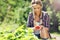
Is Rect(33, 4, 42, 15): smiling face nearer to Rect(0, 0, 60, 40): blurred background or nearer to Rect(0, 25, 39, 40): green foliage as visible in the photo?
Rect(0, 0, 60, 40): blurred background

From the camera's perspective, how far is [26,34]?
7.70ft

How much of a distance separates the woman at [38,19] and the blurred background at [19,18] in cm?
4

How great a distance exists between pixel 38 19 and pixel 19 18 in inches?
9.0

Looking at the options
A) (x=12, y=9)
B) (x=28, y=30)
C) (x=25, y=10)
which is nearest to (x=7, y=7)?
(x=12, y=9)

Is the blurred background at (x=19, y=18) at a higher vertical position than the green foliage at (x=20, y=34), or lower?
higher

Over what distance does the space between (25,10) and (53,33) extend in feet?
1.24

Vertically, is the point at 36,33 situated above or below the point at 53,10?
below

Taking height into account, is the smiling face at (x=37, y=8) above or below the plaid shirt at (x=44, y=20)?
above

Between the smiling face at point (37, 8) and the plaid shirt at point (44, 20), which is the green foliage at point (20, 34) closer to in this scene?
the plaid shirt at point (44, 20)

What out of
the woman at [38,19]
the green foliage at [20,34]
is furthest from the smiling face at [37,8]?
the green foliage at [20,34]

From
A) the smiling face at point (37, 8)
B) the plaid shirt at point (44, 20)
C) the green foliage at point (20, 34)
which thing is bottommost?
the green foliage at point (20, 34)

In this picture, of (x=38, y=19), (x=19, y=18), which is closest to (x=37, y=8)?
(x=38, y=19)

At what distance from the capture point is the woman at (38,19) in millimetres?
2379

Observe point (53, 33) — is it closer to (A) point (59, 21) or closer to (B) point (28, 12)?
(A) point (59, 21)
